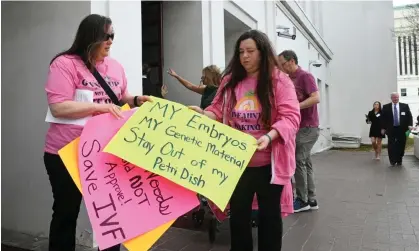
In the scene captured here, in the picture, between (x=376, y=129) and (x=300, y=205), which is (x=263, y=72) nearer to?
(x=300, y=205)

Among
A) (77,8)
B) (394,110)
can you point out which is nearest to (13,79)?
(77,8)

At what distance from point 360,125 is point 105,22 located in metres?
20.7

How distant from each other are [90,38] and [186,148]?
0.87 meters

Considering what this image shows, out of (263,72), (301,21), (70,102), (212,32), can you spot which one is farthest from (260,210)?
(301,21)

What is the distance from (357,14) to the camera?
21.0 meters

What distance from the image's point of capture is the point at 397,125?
32.7 feet

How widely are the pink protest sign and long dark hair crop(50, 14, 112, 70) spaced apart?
411mm

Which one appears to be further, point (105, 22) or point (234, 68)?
point (234, 68)

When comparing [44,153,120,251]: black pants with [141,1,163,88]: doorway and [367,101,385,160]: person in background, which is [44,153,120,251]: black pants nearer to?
[141,1,163,88]: doorway

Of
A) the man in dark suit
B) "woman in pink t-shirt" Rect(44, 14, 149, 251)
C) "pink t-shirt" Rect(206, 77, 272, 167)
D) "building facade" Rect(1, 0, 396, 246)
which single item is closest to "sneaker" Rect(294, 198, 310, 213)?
"building facade" Rect(1, 0, 396, 246)

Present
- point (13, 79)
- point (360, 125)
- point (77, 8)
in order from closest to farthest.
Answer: point (77, 8), point (13, 79), point (360, 125)

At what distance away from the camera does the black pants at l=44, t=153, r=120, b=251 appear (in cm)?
218

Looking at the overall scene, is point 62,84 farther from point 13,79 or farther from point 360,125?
point 360,125

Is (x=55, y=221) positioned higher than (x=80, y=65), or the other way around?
(x=80, y=65)
